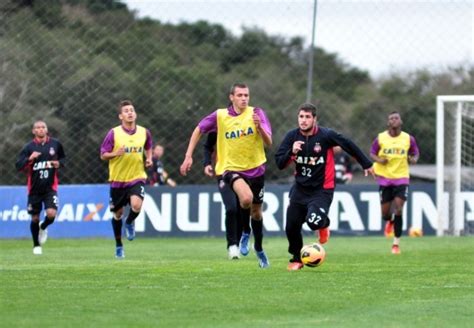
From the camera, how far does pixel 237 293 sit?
10.9 meters

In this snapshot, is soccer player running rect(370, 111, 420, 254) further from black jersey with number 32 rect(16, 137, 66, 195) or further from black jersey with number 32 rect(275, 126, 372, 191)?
black jersey with number 32 rect(275, 126, 372, 191)

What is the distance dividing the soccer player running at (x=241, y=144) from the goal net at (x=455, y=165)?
39.6 feet

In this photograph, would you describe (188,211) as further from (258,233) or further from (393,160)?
(258,233)

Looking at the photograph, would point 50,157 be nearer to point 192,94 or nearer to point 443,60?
point 192,94

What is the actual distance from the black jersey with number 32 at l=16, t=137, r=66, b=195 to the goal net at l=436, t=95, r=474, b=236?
9.87m

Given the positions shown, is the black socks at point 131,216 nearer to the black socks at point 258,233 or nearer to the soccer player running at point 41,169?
the soccer player running at point 41,169

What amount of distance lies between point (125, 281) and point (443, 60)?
20.6 m

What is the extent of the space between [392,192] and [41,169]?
6114mm

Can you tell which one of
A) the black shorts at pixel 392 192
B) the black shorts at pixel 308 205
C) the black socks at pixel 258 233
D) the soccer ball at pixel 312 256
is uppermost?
the black shorts at pixel 392 192

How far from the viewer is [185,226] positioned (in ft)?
91.4

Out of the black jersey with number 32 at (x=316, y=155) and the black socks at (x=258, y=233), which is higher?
the black jersey with number 32 at (x=316, y=155)

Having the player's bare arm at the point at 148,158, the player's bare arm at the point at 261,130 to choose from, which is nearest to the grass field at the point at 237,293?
the player's bare arm at the point at 261,130

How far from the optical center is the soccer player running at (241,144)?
610 inches

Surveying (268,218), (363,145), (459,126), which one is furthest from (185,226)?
(363,145)
